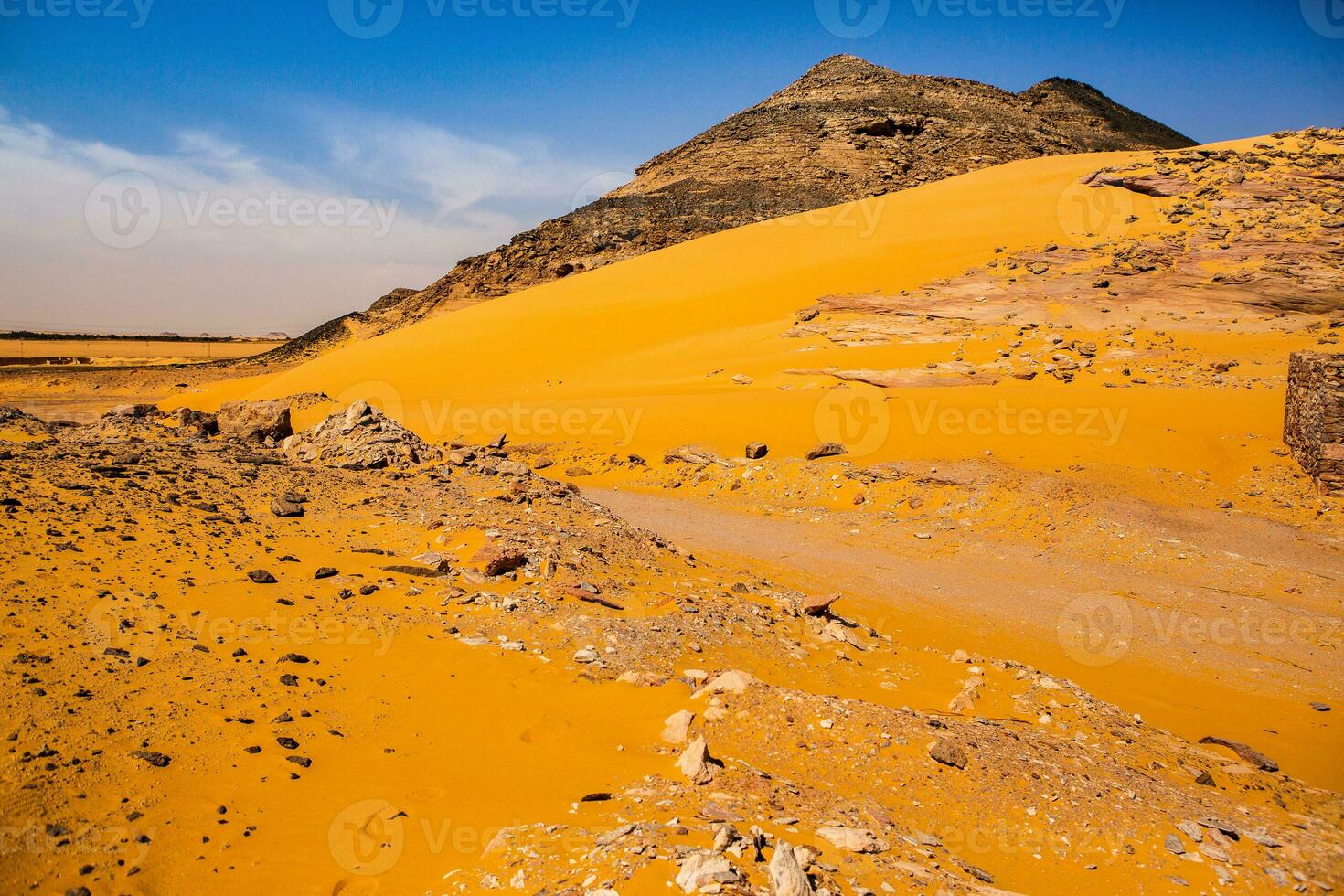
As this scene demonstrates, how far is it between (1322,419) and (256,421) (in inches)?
738

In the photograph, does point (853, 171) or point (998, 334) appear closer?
point (998, 334)

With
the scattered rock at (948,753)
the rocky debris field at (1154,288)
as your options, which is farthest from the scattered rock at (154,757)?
the rocky debris field at (1154,288)

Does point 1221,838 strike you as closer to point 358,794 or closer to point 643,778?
point 643,778

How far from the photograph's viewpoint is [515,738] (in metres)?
4.63

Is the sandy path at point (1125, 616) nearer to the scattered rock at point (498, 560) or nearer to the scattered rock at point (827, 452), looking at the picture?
the scattered rock at point (827, 452)

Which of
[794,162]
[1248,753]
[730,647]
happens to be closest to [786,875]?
[730,647]

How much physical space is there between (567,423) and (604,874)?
51.2 ft

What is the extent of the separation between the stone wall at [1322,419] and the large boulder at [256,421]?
59.2 ft

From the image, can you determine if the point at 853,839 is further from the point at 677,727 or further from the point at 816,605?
the point at 816,605

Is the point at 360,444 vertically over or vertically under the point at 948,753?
over

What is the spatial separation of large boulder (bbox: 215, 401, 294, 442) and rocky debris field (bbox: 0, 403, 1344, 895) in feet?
22.1

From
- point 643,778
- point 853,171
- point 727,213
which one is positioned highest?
point 853,171

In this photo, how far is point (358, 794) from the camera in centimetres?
391

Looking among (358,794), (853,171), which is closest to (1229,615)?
(358,794)
